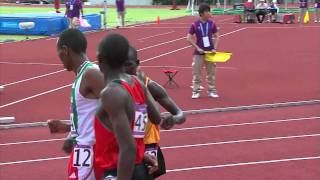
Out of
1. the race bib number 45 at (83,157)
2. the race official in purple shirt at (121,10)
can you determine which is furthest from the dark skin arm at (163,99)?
the race official in purple shirt at (121,10)

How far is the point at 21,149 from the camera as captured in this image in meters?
8.25

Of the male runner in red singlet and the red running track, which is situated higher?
the male runner in red singlet

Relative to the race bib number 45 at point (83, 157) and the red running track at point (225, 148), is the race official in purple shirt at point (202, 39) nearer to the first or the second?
the red running track at point (225, 148)

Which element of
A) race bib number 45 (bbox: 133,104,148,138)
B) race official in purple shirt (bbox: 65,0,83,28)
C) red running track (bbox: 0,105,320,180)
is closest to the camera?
race bib number 45 (bbox: 133,104,148,138)

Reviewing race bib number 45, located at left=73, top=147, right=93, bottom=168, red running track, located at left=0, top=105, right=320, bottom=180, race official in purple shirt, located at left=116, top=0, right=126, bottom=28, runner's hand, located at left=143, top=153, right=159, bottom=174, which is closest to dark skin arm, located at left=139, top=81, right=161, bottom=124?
runner's hand, located at left=143, top=153, right=159, bottom=174

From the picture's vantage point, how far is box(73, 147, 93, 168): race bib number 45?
12.6 ft

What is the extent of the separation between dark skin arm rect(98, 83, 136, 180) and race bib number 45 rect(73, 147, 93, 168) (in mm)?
716

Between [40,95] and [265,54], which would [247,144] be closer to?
[40,95]

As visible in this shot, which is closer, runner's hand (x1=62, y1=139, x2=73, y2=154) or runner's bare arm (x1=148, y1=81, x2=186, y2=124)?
runner's hand (x1=62, y1=139, x2=73, y2=154)

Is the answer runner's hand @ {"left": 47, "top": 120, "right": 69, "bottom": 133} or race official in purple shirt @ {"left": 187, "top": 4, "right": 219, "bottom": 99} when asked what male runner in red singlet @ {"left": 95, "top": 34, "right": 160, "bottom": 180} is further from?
race official in purple shirt @ {"left": 187, "top": 4, "right": 219, "bottom": 99}

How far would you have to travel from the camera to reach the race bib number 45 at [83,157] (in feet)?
12.6

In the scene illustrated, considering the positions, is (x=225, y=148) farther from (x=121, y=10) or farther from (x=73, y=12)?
(x=121, y=10)

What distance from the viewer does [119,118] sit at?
10.1 feet

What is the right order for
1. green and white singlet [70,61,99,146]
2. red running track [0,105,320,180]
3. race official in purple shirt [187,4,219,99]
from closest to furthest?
1. green and white singlet [70,61,99,146]
2. red running track [0,105,320,180]
3. race official in purple shirt [187,4,219,99]
